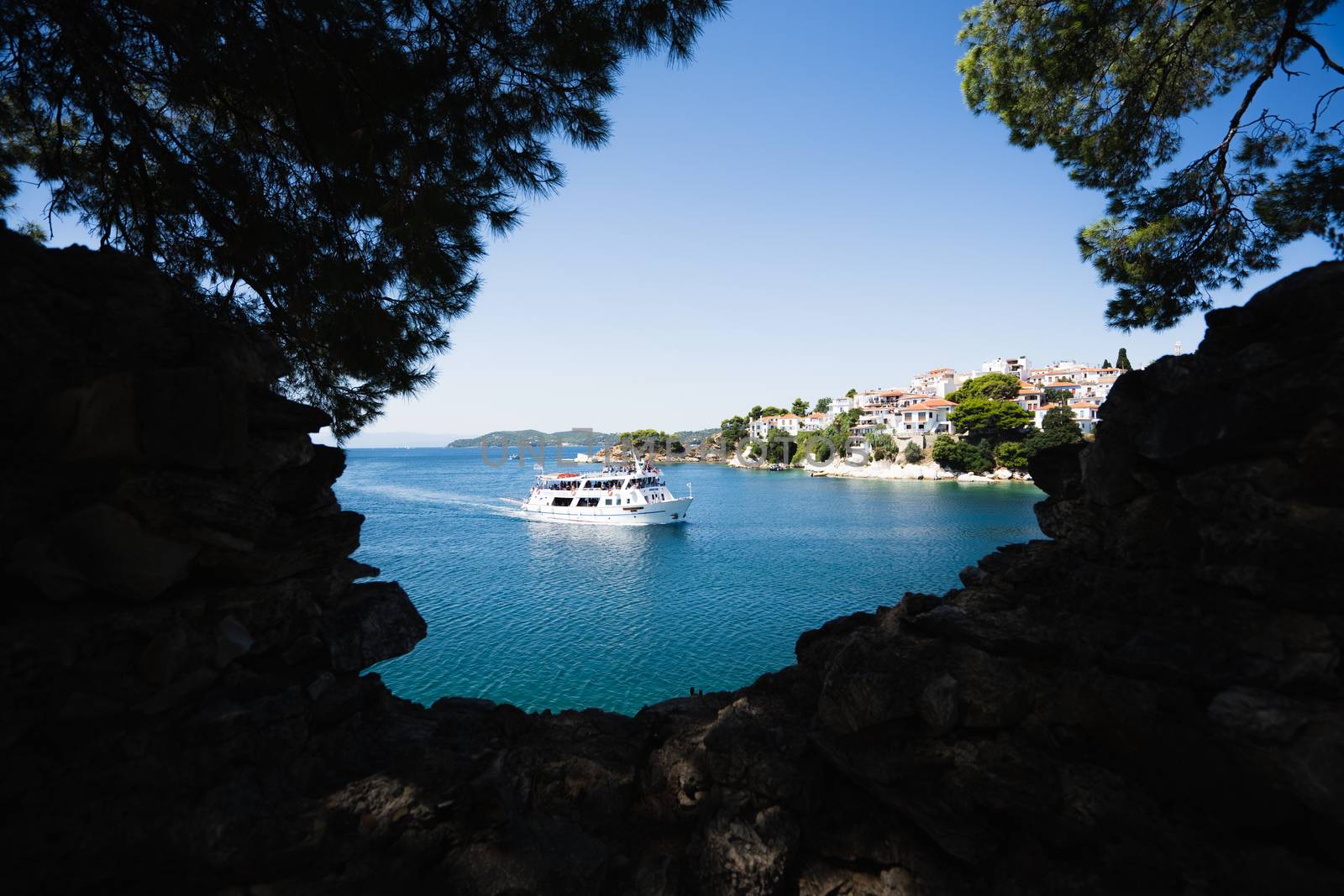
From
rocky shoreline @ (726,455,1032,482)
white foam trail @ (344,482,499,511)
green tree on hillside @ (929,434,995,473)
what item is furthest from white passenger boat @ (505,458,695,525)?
green tree on hillside @ (929,434,995,473)

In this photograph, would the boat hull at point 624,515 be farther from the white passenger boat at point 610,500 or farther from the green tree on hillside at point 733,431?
the green tree on hillside at point 733,431

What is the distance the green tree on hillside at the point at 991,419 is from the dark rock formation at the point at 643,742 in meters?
81.1

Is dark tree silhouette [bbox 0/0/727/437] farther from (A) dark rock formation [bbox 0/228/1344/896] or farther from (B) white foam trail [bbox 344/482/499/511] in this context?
(B) white foam trail [bbox 344/482/499/511]

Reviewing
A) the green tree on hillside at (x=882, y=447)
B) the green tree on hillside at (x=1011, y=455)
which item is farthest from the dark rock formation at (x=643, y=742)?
the green tree on hillside at (x=882, y=447)

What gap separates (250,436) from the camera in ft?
15.0

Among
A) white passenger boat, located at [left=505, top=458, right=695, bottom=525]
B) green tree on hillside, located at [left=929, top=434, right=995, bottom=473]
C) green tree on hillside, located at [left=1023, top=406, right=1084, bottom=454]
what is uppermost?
green tree on hillside, located at [left=1023, top=406, right=1084, bottom=454]

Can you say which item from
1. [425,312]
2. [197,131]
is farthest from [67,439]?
[197,131]

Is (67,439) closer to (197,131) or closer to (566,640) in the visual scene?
(197,131)

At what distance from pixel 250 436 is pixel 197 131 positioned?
4016 millimetres

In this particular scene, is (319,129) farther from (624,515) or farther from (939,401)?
(939,401)

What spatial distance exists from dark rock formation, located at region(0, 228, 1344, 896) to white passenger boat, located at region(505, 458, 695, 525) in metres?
42.2

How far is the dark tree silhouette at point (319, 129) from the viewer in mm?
5000

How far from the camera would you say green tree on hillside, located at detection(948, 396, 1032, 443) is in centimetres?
7488

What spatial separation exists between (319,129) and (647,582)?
26649 mm
